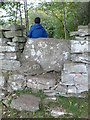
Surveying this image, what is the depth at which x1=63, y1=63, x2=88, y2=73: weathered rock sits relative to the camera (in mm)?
3750

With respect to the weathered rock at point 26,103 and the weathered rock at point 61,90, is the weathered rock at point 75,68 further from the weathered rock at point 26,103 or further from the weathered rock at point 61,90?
the weathered rock at point 26,103

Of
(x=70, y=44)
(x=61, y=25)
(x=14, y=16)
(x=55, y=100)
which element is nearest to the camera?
(x=55, y=100)

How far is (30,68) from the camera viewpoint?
4039 mm

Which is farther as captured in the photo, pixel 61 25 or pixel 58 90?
pixel 61 25

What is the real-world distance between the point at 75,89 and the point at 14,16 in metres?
4.91

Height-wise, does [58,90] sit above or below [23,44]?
below

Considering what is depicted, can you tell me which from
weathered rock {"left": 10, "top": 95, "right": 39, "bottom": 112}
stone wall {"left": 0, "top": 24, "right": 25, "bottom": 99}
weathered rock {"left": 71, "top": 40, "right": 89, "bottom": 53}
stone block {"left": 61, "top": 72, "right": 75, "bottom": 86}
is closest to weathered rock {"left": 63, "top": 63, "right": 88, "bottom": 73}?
stone block {"left": 61, "top": 72, "right": 75, "bottom": 86}

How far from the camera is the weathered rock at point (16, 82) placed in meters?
3.97

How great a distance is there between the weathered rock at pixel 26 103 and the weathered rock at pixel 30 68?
0.60 m

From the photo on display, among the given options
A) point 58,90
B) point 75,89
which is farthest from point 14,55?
point 75,89

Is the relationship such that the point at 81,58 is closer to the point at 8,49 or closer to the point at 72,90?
the point at 72,90

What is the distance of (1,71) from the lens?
4.20 meters

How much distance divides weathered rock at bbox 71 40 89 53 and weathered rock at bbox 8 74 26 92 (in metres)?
1.30

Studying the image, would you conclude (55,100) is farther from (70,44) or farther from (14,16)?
(14,16)
